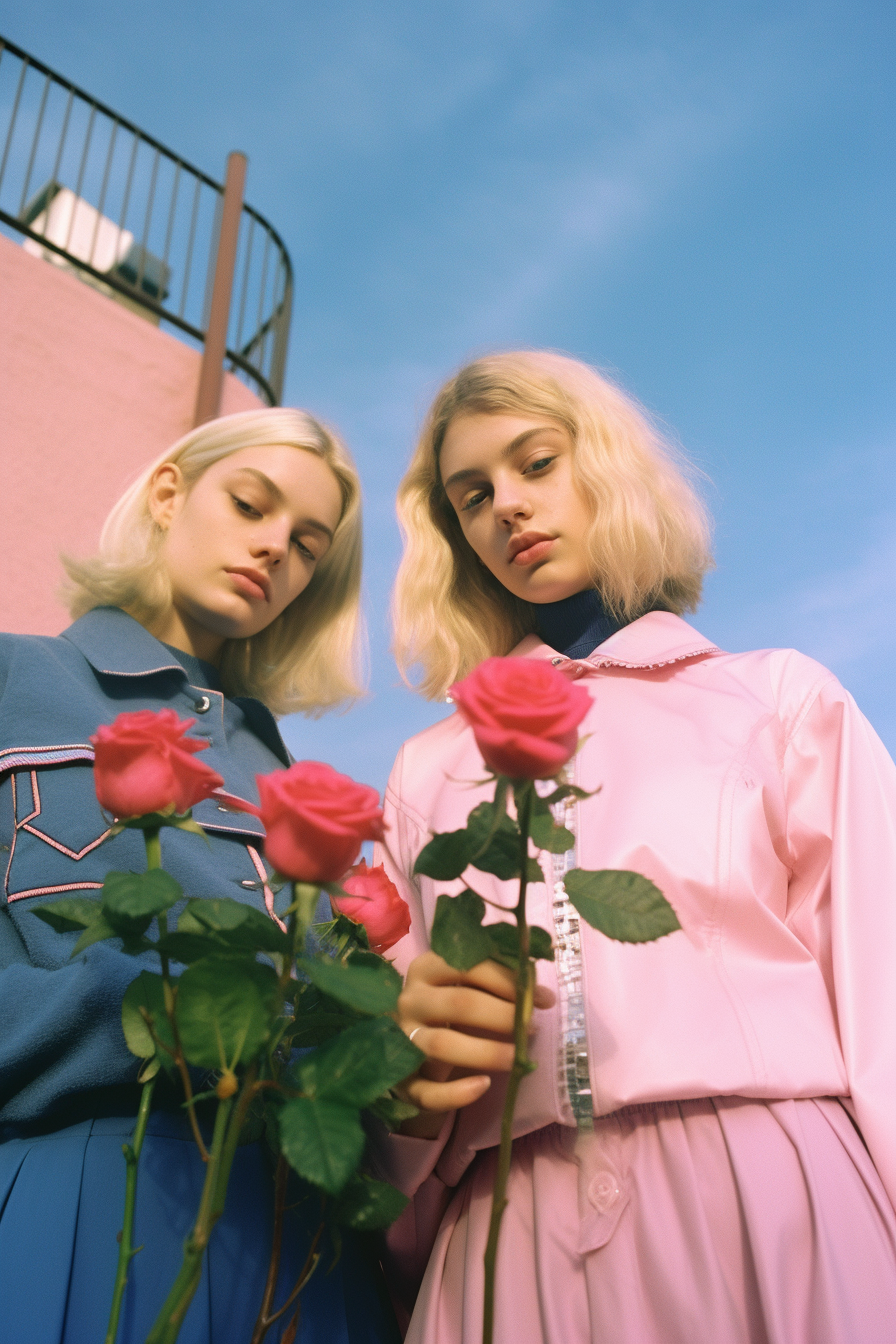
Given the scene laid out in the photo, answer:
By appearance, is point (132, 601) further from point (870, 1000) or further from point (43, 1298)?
point (870, 1000)

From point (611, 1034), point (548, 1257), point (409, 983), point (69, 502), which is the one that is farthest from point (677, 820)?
point (69, 502)

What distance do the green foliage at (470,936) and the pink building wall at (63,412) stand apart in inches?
123

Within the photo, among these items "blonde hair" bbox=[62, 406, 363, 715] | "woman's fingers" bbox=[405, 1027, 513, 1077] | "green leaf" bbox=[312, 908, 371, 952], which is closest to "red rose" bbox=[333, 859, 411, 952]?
"green leaf" bbox=[312, 908, 371, 952]

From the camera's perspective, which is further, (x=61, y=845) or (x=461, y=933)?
(x=61, y=845)

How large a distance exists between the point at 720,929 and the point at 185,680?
109 centimetres

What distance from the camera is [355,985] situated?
78cm

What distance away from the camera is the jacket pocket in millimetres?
1403

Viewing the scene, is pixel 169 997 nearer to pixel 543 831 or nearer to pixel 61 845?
pixel 543 831

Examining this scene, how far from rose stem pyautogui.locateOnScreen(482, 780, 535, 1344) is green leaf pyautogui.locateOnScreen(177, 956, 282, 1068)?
0.66 feet

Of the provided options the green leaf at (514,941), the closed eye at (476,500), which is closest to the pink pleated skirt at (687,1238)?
the green leaf at (514,941)

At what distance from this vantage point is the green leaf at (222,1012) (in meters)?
0.80

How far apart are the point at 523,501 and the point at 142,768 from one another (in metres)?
1.09

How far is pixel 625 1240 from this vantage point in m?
1.18

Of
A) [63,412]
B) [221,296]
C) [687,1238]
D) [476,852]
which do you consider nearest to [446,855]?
[476,852]
